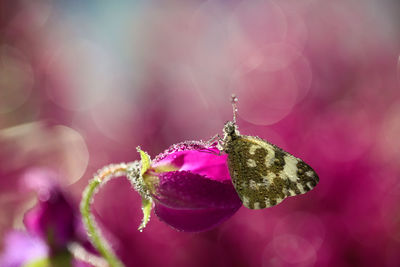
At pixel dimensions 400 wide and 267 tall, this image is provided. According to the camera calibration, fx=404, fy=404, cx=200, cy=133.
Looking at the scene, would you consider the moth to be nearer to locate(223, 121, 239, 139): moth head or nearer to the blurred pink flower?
locate(223, 121, 239, 139): moth head

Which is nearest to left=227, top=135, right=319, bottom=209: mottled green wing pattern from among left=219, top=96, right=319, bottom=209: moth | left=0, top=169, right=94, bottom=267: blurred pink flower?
left=219, top=96, right=319, bottom=209: moth

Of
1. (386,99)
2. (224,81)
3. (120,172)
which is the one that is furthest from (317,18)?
(120,172)

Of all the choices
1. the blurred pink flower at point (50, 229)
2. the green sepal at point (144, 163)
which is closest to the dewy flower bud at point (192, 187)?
the green sepal at point (144, 163)

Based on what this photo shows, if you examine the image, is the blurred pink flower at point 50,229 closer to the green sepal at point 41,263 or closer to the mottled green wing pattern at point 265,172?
the green sepal at point 41,263

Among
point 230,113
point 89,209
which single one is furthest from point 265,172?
point 230,113

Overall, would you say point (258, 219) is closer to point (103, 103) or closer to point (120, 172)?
point (120, 172)

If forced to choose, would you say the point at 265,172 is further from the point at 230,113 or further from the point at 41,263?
the point at 230,113
